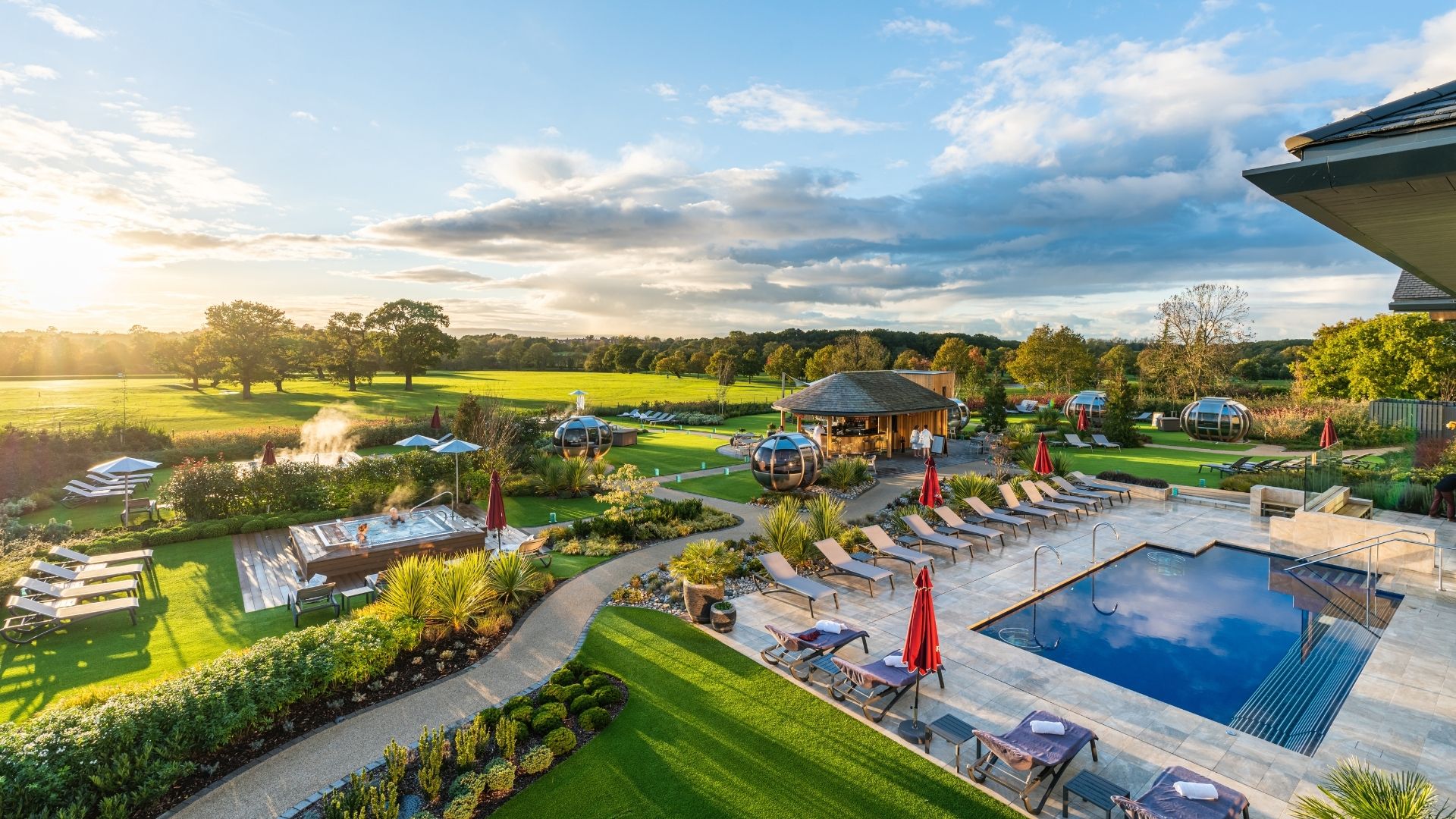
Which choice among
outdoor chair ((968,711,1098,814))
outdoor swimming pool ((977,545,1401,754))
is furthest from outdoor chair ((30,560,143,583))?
outdoor swimming pool ((977,545,1401,754))

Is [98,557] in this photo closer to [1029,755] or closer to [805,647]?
[805,647]

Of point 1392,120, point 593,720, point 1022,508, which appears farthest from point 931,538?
point 1392,120

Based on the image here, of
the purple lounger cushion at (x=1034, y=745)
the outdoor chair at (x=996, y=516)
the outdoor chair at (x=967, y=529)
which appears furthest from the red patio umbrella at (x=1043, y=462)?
the purple lounger cushion at (x=1034, y=745)

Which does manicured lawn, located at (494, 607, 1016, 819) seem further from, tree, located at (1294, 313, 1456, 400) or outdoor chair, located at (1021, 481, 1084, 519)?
tree, located at (1294, 313, 1456, 400)

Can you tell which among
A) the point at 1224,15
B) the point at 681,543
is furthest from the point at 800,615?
the point at 1224,15

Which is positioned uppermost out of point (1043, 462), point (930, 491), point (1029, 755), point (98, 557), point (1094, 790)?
point (1043, 462)
